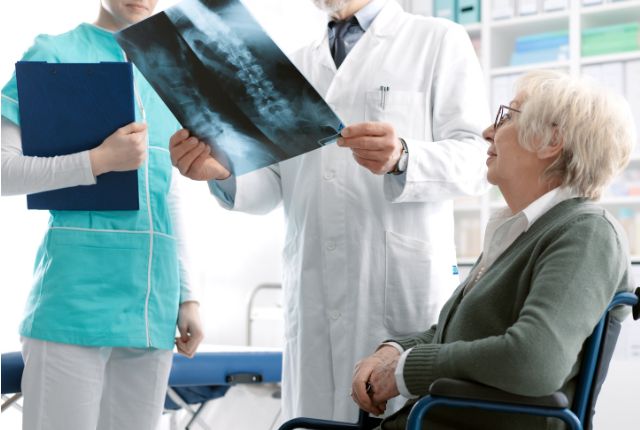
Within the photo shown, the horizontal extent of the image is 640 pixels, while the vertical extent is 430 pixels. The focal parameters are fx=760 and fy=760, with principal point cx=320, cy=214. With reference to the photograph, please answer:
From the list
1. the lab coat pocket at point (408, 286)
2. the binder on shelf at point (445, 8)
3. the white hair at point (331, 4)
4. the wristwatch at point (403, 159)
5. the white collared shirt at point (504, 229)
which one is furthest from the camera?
the binder on shelf at point (445, 8)

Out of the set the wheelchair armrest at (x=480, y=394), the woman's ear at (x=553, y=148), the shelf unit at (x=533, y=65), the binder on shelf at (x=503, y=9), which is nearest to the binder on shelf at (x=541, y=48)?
the shelf unit at (x=533, y=65)

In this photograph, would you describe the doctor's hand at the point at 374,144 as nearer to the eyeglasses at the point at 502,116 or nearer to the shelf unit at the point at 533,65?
the eyeglasses at the point at 502,116

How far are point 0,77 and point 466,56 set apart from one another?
2431mm

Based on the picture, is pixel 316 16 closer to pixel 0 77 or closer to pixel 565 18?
pixel 565 18

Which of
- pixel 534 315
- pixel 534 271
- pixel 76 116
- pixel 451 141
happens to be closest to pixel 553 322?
pixel 534 315

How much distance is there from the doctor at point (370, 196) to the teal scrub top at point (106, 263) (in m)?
0.17

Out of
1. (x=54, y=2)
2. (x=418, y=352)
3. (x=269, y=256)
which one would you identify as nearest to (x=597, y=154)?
(x=418, y=352)

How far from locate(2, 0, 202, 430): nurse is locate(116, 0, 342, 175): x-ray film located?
203 millimetres

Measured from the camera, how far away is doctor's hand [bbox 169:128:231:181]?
1.55m

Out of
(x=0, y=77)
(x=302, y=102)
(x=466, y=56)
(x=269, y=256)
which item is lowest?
(x=269, y=256)

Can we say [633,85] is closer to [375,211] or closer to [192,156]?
[375,211]

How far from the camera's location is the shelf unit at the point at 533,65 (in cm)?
385

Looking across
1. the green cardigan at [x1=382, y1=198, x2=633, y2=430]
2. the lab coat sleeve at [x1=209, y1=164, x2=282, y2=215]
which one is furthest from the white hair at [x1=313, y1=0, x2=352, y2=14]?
the green cardigan at [x1=382, y1=198, x2=633, y2=430]

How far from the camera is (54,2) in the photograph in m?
3.90
